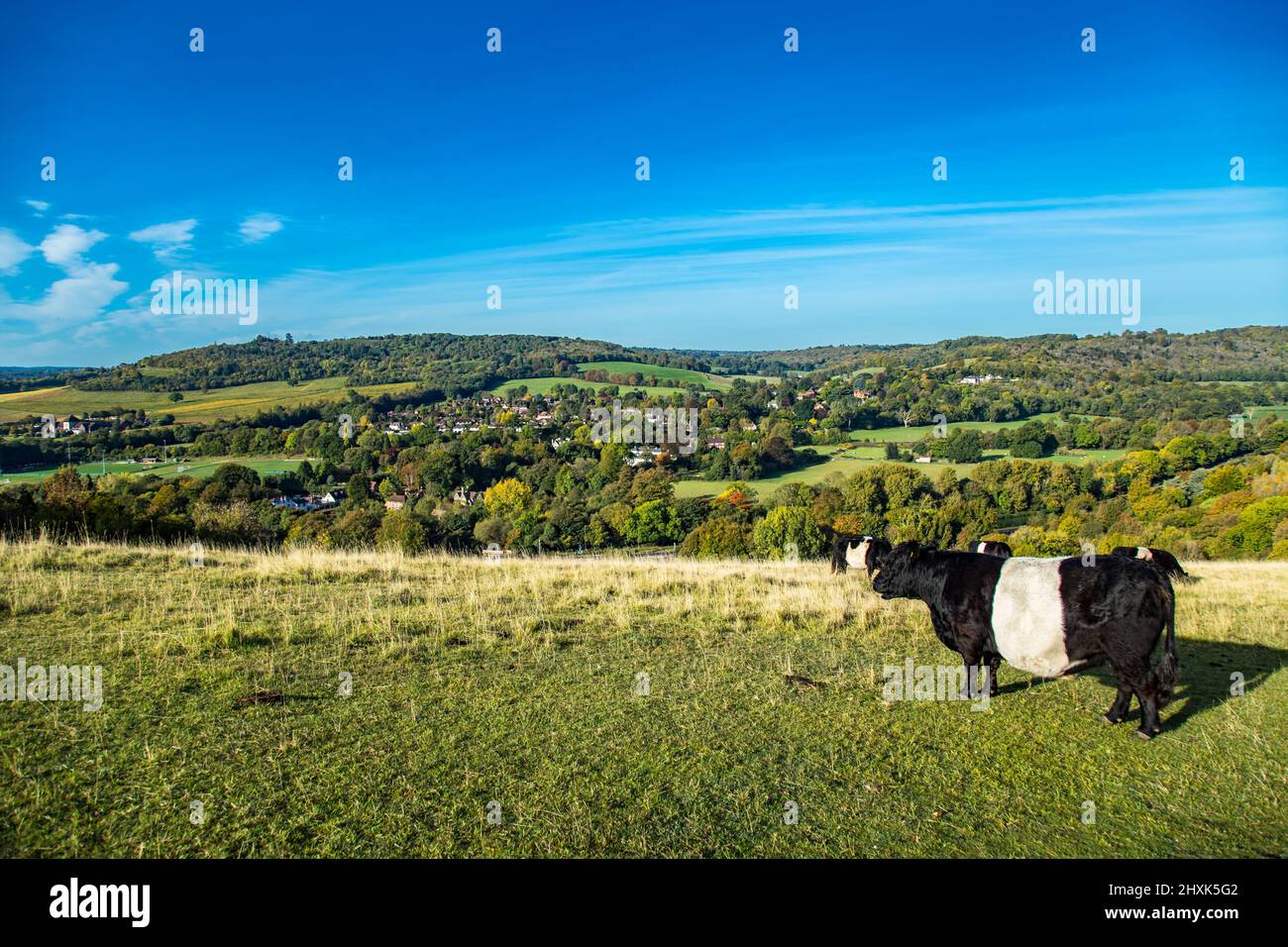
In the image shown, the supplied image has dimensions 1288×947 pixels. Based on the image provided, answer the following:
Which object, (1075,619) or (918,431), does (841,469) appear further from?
(1075,619)

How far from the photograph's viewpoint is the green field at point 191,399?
84438 millimetres

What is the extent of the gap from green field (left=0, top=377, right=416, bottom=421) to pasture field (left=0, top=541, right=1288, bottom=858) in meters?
92.0

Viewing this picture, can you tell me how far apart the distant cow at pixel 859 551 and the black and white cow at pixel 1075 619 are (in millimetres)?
1057

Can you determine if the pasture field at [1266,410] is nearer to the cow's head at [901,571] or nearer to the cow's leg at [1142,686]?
the cow's head at [901,571]

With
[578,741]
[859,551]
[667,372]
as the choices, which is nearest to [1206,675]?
[859,551]

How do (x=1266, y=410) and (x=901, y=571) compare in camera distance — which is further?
(x=1266, y=410)

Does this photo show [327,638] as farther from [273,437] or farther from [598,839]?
[273,437]

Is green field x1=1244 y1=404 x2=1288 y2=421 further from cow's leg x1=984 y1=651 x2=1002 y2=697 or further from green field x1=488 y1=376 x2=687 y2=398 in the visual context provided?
cow's leg x1=984 y1=651 x2=1002 y2=697

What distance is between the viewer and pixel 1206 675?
817 centimetres

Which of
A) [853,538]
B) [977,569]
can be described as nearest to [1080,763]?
[977,569]

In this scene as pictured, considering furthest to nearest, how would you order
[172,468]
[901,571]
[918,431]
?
[918,431] → [172,468] → [901,571]

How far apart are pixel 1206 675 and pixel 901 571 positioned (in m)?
3.96
